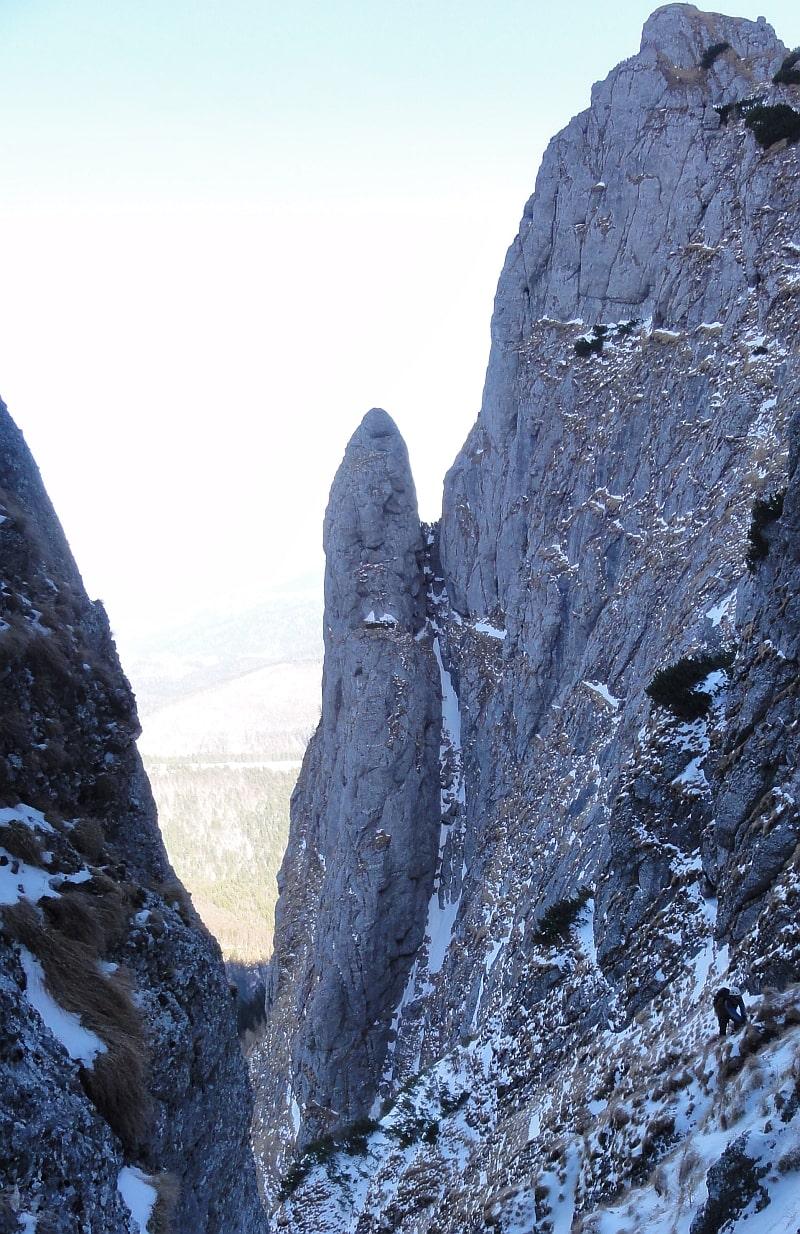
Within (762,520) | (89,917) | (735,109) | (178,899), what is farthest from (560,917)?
(735,109)

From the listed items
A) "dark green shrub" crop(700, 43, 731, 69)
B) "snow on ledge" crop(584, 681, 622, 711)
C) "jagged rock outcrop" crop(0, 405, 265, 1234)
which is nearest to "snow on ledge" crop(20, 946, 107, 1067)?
"jagged rock outcrop" crop(0, 405, 265, 1234)

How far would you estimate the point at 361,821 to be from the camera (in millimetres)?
50000

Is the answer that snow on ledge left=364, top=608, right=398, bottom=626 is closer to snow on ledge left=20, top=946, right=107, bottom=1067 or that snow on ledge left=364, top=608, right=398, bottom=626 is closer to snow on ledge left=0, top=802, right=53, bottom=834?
snow on ledge left=0, top=802, right=53, bottom=834

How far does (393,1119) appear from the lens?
2977 cm

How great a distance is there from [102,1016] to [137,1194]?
2.05 m

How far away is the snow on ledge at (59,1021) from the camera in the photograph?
10.1 metres

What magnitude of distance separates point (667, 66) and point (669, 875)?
149ft

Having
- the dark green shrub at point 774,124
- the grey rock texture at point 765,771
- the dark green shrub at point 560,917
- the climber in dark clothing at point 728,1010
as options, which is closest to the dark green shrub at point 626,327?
the dark green shrub at point 774,124

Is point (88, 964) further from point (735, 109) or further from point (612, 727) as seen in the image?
point (735, 109)

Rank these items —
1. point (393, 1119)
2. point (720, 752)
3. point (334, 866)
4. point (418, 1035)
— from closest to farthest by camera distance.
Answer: point (720, 752), point (393, 1119), point (418, 1035), point (334, 866)

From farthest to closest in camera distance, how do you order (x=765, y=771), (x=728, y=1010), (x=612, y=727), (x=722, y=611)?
(x=612, y=727) < (x=722, y=611) < (x=765, y=771) < (x=728, y=1010)

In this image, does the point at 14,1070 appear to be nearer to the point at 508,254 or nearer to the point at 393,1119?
the point at 393,1119

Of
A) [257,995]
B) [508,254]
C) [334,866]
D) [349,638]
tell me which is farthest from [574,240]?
[257,995]

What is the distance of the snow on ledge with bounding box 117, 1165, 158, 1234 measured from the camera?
986 cm
